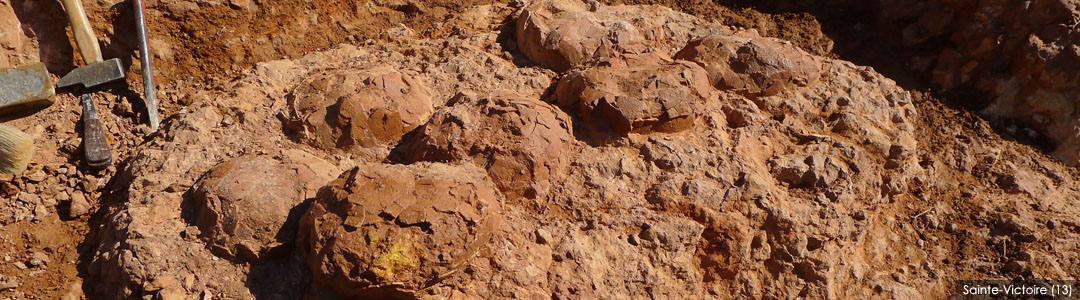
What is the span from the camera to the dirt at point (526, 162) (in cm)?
262

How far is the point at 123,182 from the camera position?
3.09 metres

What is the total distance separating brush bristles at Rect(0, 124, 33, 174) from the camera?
9.87 ft

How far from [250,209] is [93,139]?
3.71 ft

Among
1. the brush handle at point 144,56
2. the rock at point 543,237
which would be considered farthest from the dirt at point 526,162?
the brush handle at point 144,56

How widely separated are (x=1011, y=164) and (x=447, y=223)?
2908 millimetres

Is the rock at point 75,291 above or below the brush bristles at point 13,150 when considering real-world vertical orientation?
below

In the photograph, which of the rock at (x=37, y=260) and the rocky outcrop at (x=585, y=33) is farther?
the rocky outcrop at (x=585, y=33)

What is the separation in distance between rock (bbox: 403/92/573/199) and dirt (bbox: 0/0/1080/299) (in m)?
0.01

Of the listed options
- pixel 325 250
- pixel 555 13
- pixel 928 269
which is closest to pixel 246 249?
pixel 325 250

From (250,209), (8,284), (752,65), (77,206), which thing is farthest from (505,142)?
(8,284)

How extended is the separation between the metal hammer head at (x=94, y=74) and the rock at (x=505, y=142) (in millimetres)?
1581

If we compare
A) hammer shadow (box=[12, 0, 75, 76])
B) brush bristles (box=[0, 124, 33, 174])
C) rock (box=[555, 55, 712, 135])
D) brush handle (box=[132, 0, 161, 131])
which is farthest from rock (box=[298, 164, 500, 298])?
hammer shadow (box=[12, 0, 75, 76])

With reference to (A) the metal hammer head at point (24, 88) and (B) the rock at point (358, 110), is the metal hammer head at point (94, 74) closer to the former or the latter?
(A) the metal hammer head at point (24, 88)

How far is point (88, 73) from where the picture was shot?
3359 mm
